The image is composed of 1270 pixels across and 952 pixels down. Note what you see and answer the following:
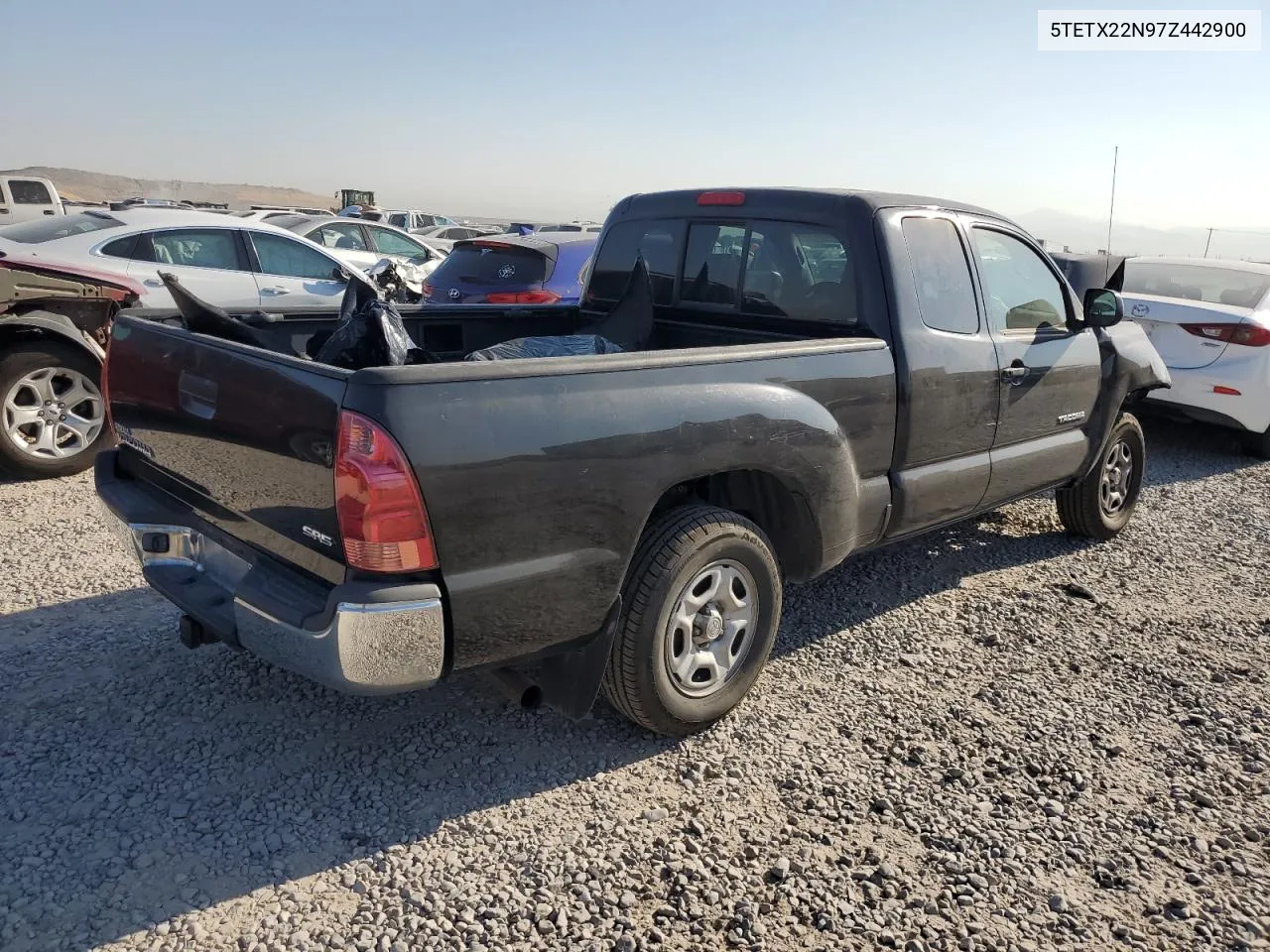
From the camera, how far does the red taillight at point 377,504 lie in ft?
7.61

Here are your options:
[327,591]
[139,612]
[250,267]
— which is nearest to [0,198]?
[250,267]

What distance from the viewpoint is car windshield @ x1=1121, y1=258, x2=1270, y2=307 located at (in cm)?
764

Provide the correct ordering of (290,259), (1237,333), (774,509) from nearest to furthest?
Result: (774,509), (1237,333), (290,259)

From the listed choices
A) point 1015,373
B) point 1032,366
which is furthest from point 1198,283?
point 1015,373

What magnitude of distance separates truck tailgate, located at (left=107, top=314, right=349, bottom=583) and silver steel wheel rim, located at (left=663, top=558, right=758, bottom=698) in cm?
119

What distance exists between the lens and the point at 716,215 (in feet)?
13.8

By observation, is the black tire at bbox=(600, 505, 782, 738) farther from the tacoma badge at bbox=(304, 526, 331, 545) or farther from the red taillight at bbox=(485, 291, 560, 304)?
the red taillight at bbox=(485, 291, 560, 304)

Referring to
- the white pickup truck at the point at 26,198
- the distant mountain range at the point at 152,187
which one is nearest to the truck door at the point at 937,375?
the white pickup truck at the point at 26,198

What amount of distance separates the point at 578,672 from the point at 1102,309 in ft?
11.1

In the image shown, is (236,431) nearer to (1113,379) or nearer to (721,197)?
(721,197)

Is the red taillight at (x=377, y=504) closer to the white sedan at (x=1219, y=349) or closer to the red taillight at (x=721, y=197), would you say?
the red taillight at (x=721, y=197)

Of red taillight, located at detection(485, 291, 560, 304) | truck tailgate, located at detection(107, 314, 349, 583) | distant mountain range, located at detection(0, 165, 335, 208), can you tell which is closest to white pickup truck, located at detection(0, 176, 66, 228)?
red taillight, located at detection(485, 291, 560, 304)

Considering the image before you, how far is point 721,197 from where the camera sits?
420 centimetres

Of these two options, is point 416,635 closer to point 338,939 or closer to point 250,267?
point 338,939
